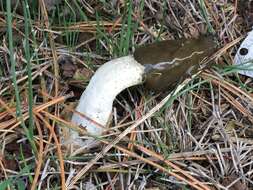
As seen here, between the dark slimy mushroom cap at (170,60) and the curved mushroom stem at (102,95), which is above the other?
the dark slimy mushroom cap at (170,60)

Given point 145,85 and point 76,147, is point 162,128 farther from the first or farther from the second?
point 76,147

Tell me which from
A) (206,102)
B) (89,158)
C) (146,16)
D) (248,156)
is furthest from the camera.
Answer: (146,16)

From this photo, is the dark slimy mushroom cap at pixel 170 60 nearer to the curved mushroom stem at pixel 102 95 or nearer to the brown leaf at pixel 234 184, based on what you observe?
the curved mushroom stem at pixel 102 95

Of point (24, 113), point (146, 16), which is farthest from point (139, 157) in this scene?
point (146, 16)

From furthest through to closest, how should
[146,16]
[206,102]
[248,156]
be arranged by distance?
[146,16] → [206,102] → [248,156]

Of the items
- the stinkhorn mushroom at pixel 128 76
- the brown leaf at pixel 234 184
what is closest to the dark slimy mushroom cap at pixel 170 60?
the stinkhorn mushroom at pixel 128 76

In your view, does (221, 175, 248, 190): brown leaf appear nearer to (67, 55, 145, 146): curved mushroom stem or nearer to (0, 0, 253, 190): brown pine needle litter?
(0, 0, 253, 190): brown pine needle litter

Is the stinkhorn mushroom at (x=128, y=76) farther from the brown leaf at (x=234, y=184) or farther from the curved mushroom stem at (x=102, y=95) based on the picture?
the brown leaf at (x=234, y=184)
